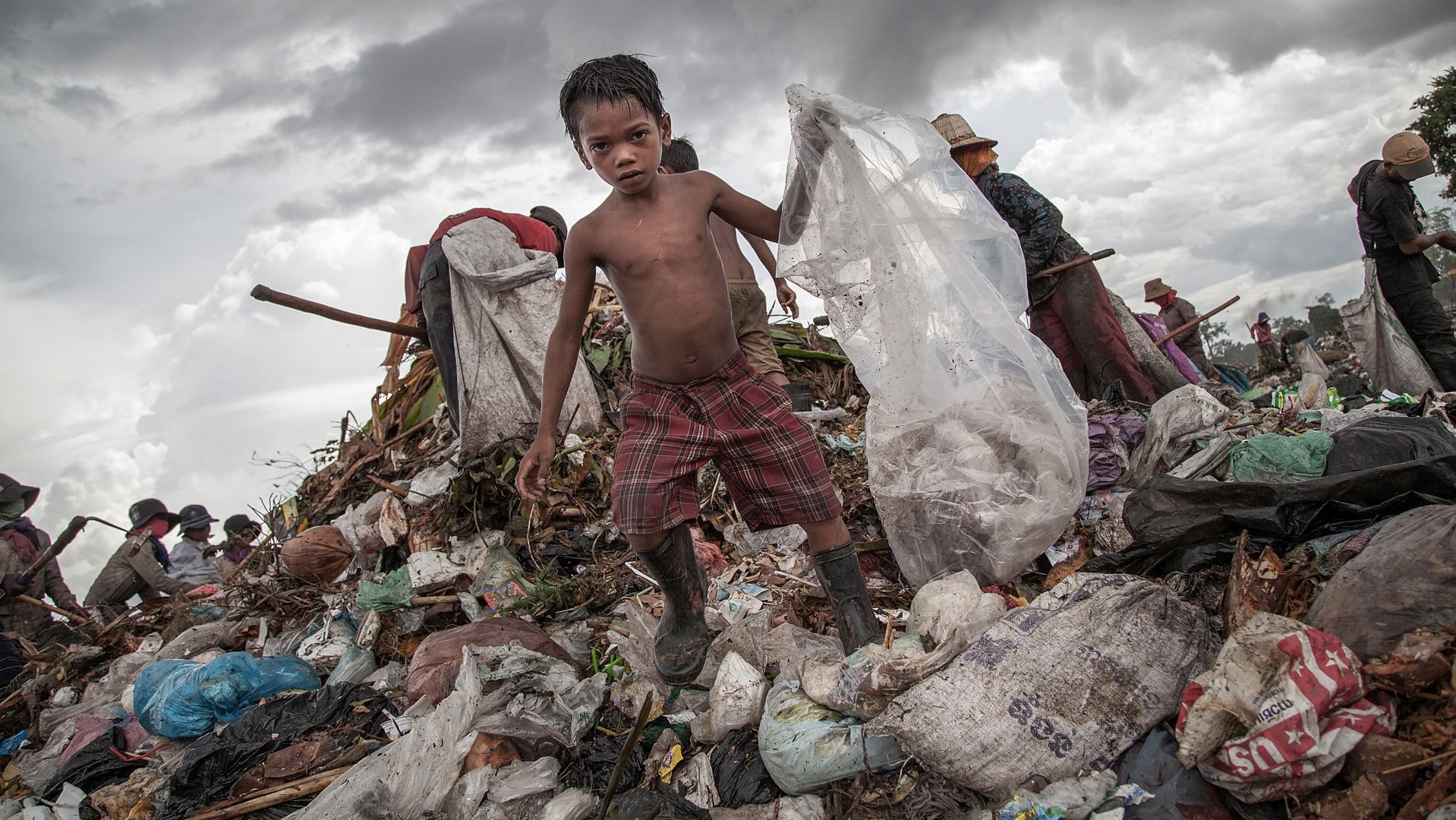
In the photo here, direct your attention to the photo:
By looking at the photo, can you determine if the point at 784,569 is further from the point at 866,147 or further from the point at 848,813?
the point at 866,147

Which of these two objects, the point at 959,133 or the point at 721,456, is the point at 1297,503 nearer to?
the point at 721,456

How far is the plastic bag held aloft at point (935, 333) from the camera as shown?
2201mm

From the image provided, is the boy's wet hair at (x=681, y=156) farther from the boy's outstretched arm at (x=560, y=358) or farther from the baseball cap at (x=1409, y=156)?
the baseball cap at (x=1409, y=156)

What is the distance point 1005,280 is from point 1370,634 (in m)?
1.24

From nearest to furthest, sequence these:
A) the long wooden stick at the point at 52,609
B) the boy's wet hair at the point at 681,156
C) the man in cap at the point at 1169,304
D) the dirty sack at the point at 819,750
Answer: the dirty sack at the point at 819,750 < the boy's wet hair at the point at 681,156 < the long wooden stick at the point at 52,609 < the man in cap at the point at 1169,304

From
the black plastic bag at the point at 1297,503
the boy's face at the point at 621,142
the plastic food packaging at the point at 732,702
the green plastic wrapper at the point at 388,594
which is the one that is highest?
the boy's face at the point at 621,142

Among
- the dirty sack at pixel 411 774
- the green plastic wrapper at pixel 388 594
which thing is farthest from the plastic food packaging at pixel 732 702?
the green plastic wrapper at pixel 388 594

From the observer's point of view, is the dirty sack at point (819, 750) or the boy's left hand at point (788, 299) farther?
the boy's left hand at point (788, 299)

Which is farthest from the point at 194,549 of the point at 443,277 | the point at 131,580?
the point at 443,277

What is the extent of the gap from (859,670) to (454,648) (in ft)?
4.96

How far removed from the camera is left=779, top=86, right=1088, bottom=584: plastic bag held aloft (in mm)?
2201

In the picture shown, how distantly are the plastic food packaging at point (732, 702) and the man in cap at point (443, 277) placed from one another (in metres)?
2.90

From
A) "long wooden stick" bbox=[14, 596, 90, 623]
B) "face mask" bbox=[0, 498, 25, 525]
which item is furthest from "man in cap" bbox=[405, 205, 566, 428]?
"face mask" bbox=[0, 498, 25, 525]

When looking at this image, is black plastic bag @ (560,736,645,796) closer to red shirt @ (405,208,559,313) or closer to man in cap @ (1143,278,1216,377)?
red shirt @ (405,208,559,313)
